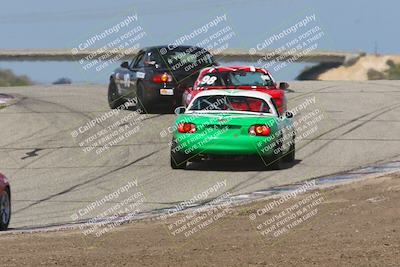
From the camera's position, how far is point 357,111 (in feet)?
78.2

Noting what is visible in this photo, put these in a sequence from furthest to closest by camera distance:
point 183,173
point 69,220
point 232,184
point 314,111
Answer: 1. point 314,111
2. point 183,173
3. point 232,184
4. point 69,220

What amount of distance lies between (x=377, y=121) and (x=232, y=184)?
7962 millimetres

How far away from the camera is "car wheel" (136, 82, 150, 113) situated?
22722 mm

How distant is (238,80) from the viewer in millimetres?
20203

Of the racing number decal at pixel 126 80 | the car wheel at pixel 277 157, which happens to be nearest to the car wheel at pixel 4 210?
the car wheel at pixel 277 157

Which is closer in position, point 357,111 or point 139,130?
point 139,130

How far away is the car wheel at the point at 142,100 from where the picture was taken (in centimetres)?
2272

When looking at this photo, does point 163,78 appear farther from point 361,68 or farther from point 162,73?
point 361,68

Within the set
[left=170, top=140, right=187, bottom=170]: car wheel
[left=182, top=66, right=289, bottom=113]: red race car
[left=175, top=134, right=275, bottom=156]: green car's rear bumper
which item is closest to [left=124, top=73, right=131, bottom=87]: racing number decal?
[left=182, top=66, right=289, bottom=113]: red race car

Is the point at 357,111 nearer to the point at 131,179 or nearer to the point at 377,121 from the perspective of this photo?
the point at 377,121

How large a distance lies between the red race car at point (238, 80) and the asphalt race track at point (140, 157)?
1.02 meters

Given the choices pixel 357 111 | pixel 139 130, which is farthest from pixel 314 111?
pixel 139 130

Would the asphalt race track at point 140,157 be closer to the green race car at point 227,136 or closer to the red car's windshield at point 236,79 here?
the green race car at point 227,136

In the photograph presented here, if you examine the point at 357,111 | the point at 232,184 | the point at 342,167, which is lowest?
the point at 357,111
